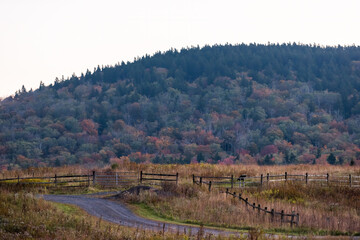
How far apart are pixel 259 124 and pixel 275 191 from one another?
132 m

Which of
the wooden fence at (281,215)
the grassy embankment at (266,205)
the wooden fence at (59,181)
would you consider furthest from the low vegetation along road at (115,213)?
the wooden fence at (281,215)

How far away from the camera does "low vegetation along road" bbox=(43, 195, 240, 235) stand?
26297 millimetres

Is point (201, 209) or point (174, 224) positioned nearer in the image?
point (174, 224)

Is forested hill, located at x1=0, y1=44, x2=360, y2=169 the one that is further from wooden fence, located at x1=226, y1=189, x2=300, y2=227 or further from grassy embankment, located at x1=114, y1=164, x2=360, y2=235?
wooden fence, located at x1=226, y1=189, x2=300, y2=227

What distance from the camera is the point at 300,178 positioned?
153 feet

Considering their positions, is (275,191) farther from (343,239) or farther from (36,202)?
(36,202)

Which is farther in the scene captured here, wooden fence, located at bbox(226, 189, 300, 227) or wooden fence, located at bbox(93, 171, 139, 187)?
wooden fence, located at bbox(93, 171, 139, 187)

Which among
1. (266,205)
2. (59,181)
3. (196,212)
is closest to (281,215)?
(266,205)

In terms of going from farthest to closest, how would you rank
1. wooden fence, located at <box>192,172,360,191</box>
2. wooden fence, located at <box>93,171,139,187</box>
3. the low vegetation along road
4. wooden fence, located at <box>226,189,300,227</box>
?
wooden fence, located at <box>93,171,139,187</box>, wooden fence, located at <box>192,172,360,191</box>, wooden fence, located at <box>226,189,300,227</box>, the low vegetation along road

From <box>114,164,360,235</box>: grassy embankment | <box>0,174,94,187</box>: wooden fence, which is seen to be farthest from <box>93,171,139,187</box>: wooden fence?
<box>114,164,360,235</box>: grassy embankment

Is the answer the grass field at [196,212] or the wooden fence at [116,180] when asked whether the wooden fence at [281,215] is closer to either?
the grass field at [196,212]

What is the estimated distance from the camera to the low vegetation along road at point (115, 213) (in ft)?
86.3

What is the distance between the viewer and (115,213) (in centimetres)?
3130

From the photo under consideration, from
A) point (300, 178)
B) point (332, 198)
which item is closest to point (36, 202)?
point (332, 198)
